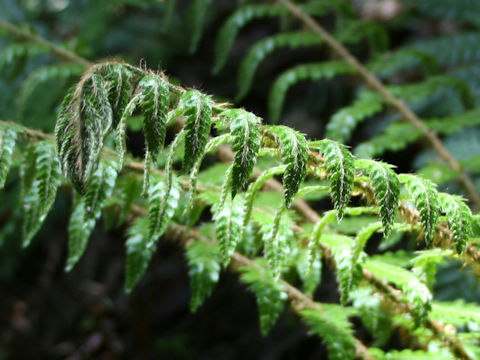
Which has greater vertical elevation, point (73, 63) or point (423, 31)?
point (423, 31)

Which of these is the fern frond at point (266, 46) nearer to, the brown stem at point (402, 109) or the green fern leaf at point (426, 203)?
the brown stem at point (402, 109)

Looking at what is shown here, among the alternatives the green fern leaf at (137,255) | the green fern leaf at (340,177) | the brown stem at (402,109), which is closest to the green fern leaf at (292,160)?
the green fern leaf at (340,177)

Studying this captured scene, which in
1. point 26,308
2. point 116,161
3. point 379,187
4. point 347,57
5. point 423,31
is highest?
point 423,31

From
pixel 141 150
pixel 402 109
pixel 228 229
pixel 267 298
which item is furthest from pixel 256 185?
pixel 141 150

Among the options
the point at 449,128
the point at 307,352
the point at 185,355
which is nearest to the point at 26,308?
the point at 185,355

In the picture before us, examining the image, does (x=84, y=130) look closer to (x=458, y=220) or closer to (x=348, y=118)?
(x=458, y=220)

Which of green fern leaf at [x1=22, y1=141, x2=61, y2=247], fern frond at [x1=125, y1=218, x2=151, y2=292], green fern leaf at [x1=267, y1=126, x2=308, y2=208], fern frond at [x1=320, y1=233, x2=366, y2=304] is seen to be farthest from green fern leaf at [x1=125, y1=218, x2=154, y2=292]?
green fern leaf at [x1=267, y1=126, x2=308, y2=208]

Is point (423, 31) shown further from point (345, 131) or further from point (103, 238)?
point (103, 238)
